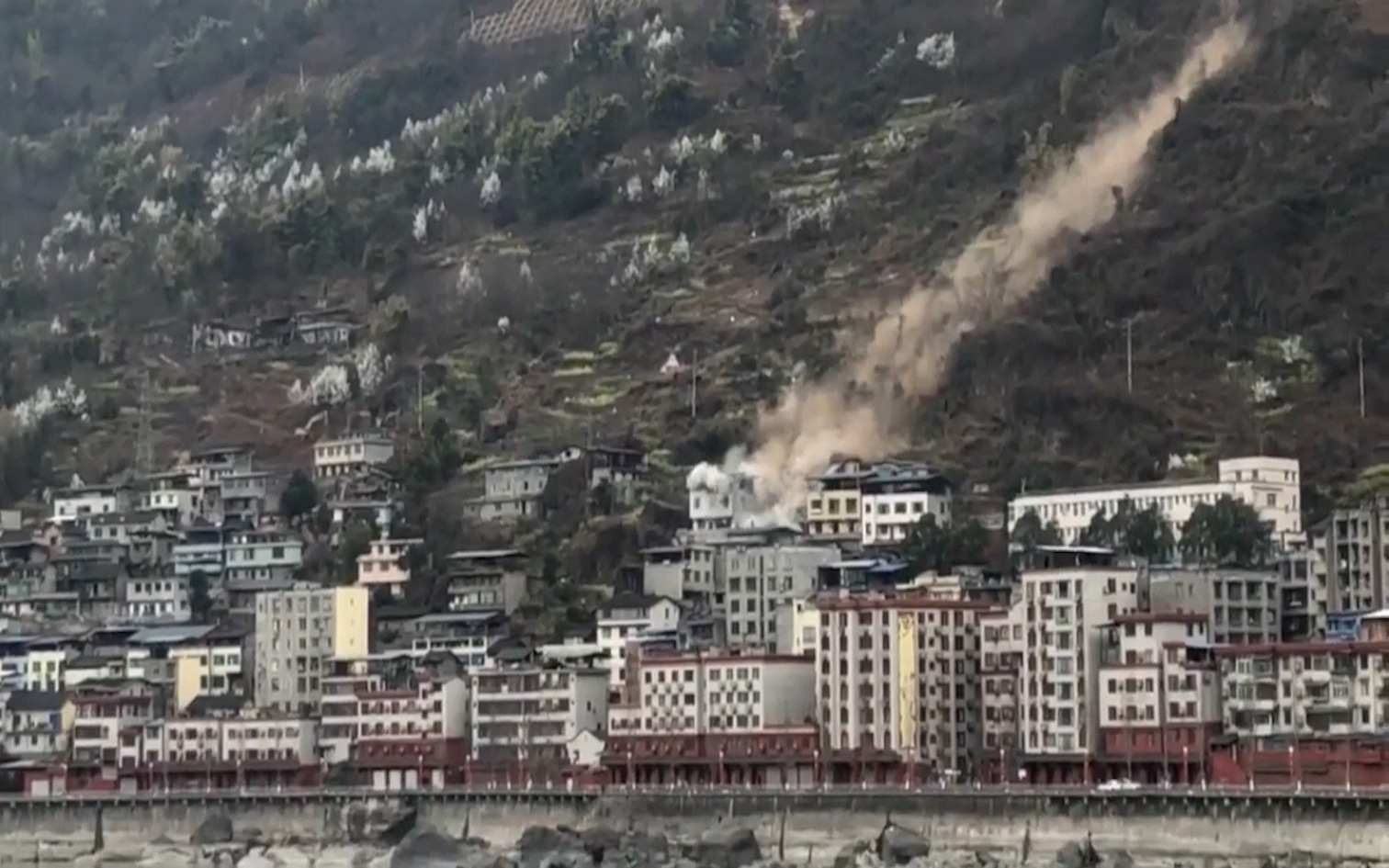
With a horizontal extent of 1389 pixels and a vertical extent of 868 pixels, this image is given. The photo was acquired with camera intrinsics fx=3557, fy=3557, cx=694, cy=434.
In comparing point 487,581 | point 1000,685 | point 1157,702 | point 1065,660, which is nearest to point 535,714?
point 487,581

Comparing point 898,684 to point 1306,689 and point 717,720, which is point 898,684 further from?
point 1306,689

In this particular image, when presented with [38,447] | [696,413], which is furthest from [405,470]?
[38,447]

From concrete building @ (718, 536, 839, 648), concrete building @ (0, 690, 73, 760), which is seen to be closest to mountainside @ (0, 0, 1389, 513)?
concrete building @ (718, 536, 839, 648)

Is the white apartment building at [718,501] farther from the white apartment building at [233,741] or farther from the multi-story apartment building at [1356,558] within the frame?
the multi-story apartment building at [1356,558]

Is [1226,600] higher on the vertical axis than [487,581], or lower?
lower

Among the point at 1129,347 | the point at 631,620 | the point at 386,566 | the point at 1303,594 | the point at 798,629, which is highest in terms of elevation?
the point at 1129,347

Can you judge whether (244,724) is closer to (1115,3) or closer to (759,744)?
(759,744)
